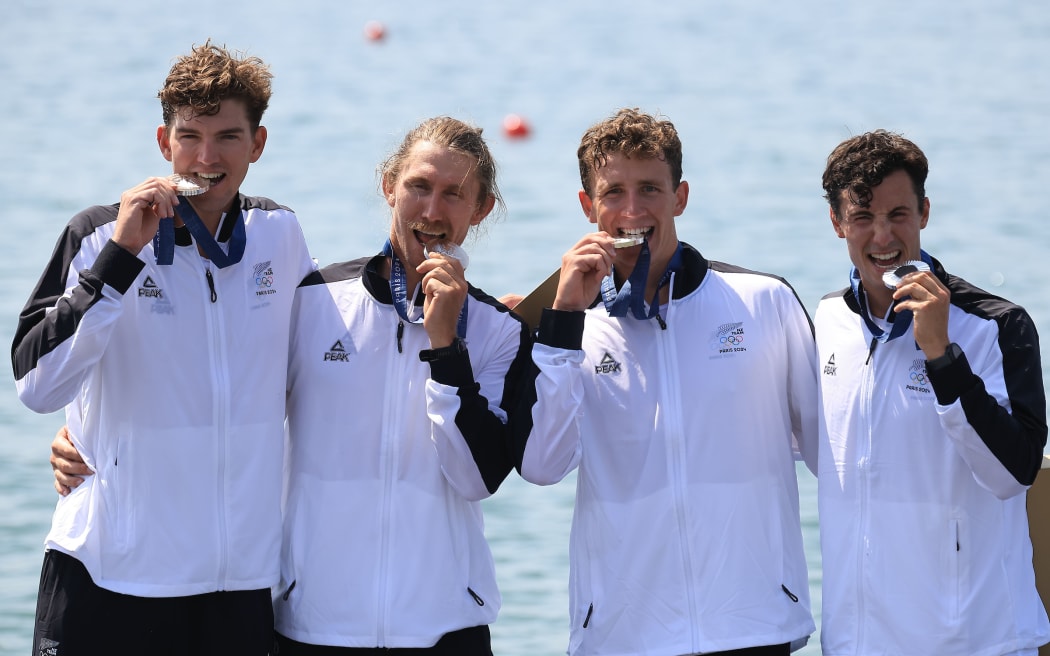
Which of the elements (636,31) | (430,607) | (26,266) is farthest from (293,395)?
(636,31)

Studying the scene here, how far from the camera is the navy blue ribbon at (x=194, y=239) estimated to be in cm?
419

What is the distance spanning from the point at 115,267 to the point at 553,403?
126 cm

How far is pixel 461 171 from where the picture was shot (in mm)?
4375

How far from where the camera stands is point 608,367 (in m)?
4.29

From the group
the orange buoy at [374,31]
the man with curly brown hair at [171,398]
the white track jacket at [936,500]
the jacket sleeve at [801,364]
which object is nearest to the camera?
the white track jacket at [936,500]

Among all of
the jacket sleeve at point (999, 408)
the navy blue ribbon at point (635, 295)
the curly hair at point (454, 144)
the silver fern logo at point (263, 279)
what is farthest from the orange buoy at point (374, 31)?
the jacket sleeve at point (999, 408)

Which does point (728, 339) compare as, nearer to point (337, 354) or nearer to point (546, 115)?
point (337, 354)

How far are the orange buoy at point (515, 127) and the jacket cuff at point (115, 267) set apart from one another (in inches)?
672

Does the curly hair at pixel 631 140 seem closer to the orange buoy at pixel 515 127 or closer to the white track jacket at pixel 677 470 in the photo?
the white track jacket at pixel 677 470

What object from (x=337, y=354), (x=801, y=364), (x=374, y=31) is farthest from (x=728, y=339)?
(x=374, y=31)

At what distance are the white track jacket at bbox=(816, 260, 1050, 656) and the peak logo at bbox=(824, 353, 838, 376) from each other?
0.05 meters

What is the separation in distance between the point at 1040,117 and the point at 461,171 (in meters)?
18.1

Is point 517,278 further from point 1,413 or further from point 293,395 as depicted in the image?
point 293,395

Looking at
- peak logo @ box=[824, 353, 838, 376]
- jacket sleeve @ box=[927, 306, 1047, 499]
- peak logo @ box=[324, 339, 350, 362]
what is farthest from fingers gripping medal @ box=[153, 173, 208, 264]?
jacket sleeve @ box=[927, 306, 1047, 499]
